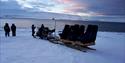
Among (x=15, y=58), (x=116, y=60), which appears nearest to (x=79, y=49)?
(x=116, y=60)

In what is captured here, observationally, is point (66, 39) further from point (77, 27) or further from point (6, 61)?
point (6, 61)

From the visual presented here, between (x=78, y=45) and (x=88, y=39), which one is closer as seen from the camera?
(x=88, y=39)

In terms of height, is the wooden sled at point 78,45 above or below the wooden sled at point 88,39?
below

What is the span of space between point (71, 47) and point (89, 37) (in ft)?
5.20

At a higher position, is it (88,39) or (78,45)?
(88,39)

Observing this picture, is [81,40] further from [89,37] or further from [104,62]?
[104,62]

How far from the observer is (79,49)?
512 inches

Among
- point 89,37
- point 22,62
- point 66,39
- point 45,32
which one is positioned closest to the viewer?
point 22,62

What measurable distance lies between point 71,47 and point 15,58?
486 cm

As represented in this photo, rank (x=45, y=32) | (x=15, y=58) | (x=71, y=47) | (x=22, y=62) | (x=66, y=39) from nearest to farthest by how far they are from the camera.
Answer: (x=22, y=62), (x=15, y=58), (x=71, y=47), (x=66, y=39), (x=45, y=32)

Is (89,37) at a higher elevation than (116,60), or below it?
higher

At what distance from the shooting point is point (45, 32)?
20.5 metres

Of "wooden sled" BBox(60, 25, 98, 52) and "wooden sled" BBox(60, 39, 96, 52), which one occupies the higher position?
"wooden sled" BBox(60, 25, 98, 52)

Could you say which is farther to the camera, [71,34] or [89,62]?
[71,34]
